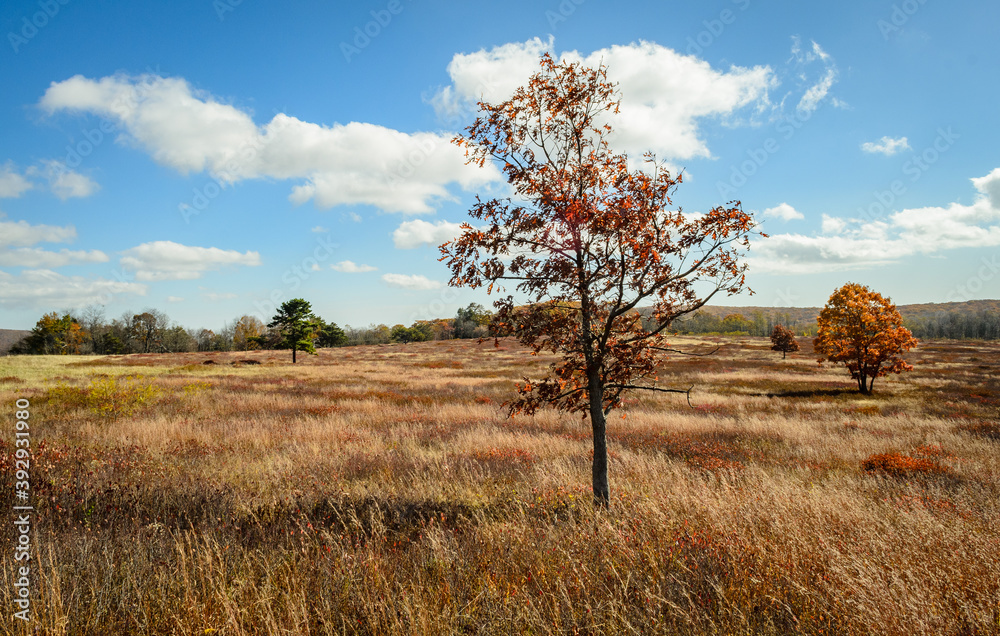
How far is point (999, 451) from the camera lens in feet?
37.3

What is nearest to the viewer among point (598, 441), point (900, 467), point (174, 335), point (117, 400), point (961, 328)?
point (598, 441)

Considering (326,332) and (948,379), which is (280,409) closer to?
(948,379)

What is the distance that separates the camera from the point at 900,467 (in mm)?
9289

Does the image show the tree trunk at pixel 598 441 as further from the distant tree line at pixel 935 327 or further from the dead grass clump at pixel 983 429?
the distant tree line at pixel 935 327

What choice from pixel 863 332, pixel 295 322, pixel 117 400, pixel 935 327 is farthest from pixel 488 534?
pixel 935 327

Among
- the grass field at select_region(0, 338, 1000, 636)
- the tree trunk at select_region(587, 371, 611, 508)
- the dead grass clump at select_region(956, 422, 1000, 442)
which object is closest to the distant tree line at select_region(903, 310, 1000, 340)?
the dead grass clump at select_region(956, 422, 1000, 442)

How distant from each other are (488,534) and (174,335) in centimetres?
11652

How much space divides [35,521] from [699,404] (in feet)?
76.2

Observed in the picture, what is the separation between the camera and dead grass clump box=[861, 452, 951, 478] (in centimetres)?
915

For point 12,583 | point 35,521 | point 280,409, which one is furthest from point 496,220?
point 280,409

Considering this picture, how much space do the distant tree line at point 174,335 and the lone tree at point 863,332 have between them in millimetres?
39024

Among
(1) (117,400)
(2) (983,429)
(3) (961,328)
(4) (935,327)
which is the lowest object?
(2) (983,429)

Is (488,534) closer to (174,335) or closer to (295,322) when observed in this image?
(295,322)

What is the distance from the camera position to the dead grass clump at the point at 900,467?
915 centimetres
